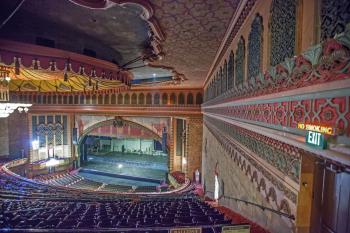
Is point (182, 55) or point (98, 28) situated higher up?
point (98, 28)

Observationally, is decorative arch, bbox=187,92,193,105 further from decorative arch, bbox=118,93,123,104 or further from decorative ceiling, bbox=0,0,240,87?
decorative ceiling, bbox=0,0,240,87

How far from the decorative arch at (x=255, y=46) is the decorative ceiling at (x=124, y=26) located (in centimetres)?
47

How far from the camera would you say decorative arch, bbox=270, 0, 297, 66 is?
164cm

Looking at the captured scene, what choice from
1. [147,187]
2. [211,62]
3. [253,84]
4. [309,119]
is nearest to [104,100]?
[147,187]

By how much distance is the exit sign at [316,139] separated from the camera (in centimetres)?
114

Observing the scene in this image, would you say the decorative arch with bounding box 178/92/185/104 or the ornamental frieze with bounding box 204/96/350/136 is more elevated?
the decorative arch with bounding box 178/92/185/104

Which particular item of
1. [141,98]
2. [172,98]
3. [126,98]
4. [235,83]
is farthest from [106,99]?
[235,83]

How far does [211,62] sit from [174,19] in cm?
304

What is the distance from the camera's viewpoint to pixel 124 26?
436 cm

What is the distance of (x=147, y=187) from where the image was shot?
13.0m

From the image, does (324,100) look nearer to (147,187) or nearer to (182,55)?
(182,55)

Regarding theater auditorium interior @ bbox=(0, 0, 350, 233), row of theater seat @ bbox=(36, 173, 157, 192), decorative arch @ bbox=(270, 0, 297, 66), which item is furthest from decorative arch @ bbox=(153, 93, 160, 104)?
decorative arch @ bbox=(270, 0, 297, 66)

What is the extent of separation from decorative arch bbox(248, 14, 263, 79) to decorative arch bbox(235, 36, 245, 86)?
31cm

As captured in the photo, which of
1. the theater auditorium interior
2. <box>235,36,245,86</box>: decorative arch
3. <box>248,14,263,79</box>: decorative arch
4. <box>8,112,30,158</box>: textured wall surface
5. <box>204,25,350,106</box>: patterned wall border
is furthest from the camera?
<box>8,112,30,158</box>: textured wall surface
